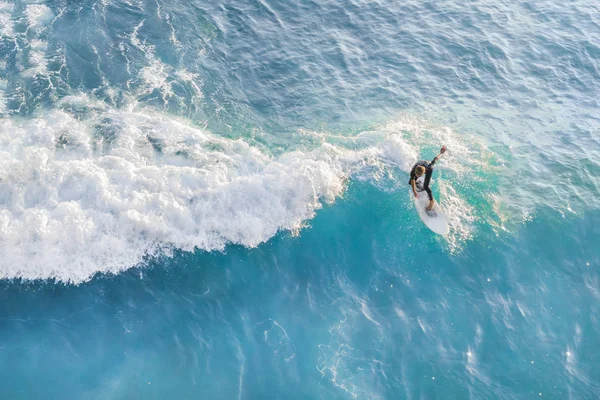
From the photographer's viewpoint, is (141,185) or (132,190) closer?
(132,190)

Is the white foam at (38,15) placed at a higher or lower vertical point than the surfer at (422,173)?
higher

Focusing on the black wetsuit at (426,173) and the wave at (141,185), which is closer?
the wave at (141,185)

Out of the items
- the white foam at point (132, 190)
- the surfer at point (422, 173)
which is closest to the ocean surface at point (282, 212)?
the white foam at point (132, 190)

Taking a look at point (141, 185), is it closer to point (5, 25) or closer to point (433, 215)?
point (433, 215)

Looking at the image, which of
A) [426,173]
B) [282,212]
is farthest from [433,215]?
[282,212]

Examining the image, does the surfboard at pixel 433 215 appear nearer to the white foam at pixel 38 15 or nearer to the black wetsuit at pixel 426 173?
the black wetsuit at pixel 426 173

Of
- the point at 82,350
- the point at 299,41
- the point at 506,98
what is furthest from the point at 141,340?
the point at 506,98
